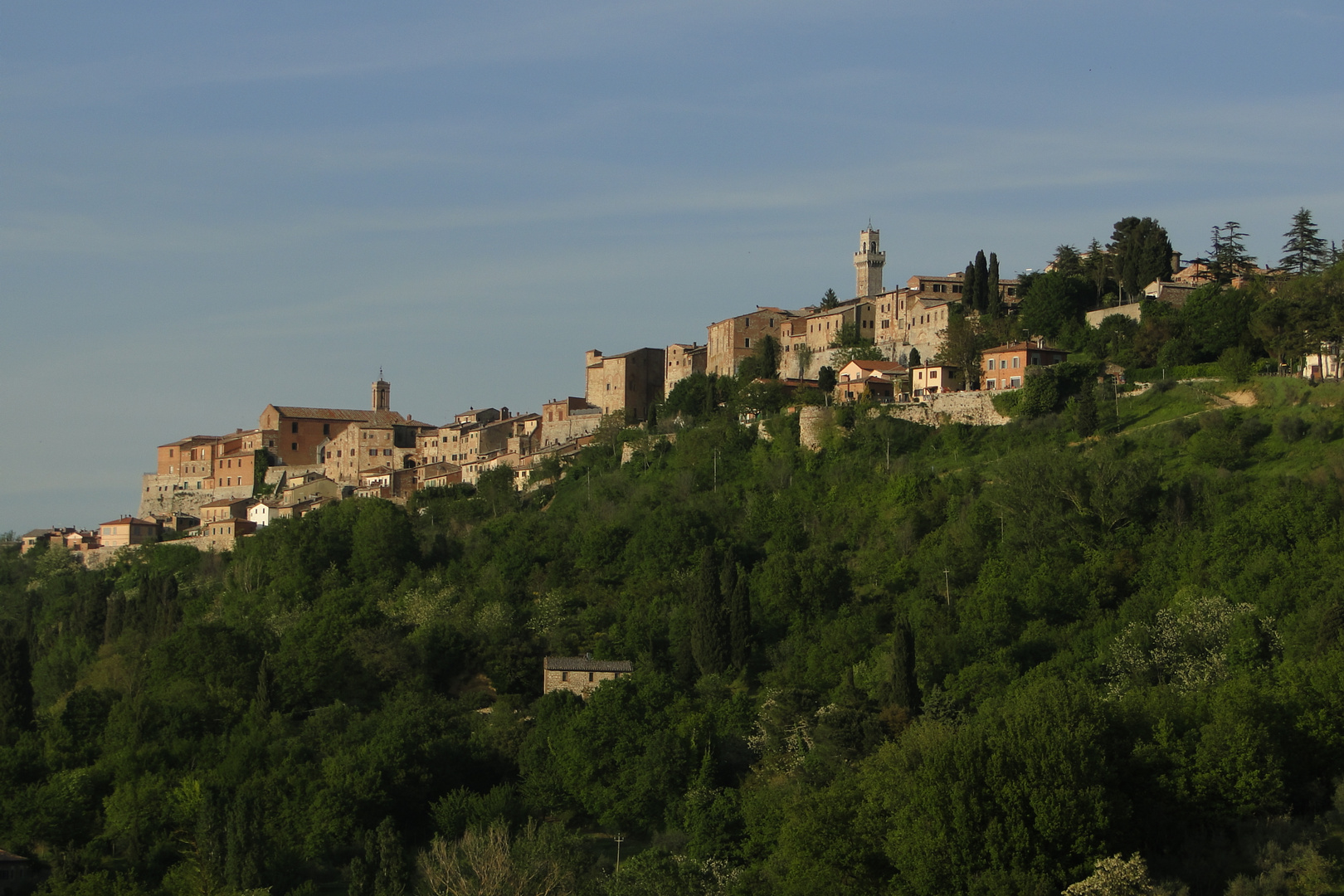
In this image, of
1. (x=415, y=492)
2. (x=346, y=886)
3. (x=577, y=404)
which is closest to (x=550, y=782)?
(x=346, y=886)

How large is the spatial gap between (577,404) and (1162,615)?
45784 millimetres

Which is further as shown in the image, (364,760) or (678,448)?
(678,448)

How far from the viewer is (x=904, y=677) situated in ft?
162

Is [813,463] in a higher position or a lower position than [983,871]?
higher

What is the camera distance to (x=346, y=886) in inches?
1838

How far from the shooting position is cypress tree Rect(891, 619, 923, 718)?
49031 mm

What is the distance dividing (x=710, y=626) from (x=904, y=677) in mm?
9374

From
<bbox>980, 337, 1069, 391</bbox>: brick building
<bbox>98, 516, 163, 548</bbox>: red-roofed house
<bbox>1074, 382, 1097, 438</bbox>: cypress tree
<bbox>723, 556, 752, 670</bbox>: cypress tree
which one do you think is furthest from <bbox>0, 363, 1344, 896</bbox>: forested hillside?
<bbox>98, 516, 163, 548</bbox>: red-roofed house

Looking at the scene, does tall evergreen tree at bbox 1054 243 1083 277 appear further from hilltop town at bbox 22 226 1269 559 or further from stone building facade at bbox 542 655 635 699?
stone building facade at bbox 542 655 635 699

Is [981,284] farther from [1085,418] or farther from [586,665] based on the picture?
[586,665]

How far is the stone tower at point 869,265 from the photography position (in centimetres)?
9619

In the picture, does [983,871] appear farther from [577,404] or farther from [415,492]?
[577,404]

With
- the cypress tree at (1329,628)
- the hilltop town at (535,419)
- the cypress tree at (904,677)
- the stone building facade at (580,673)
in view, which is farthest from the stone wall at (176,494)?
the cypress tree at (1329,628)

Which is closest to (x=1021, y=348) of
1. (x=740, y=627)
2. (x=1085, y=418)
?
(x=1085, y=418)
